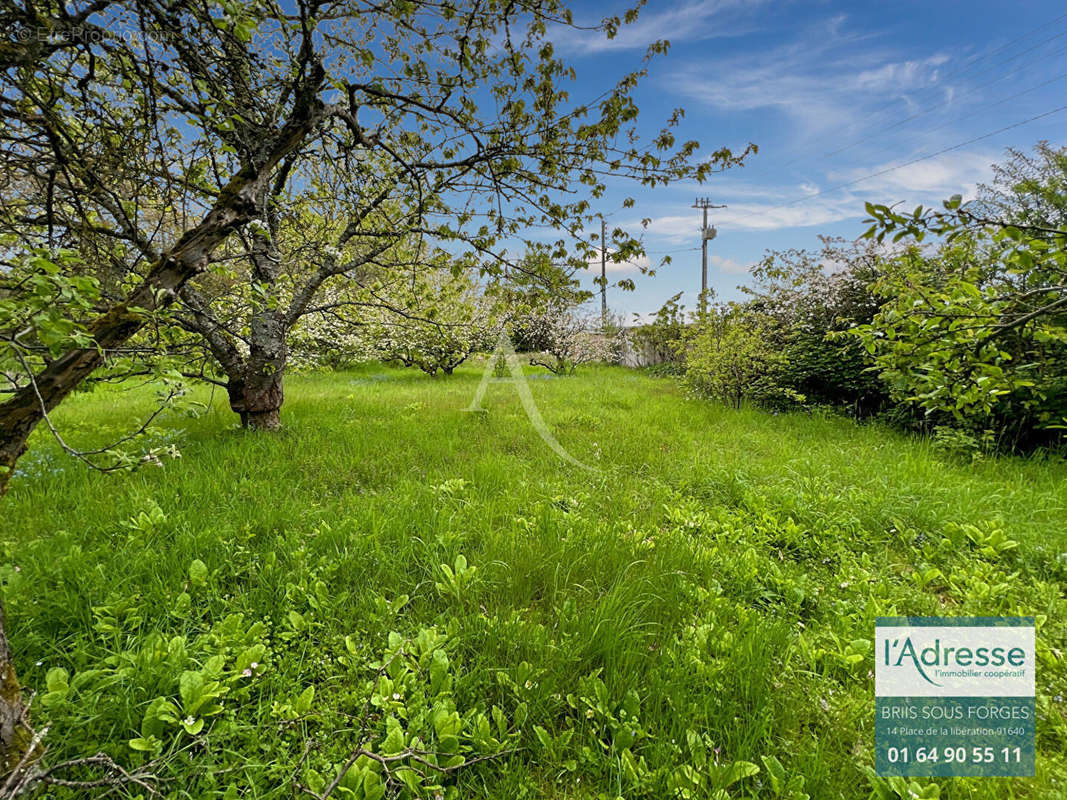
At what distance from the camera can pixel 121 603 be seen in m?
1.91

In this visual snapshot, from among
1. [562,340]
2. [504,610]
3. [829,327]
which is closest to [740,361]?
[829,327]

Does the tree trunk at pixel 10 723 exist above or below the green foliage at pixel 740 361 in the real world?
below

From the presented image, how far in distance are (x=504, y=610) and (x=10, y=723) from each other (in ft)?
Result: 5.50

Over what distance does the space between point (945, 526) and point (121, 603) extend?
524cm

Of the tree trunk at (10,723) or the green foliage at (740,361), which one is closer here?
the tree trunk at (10,723)

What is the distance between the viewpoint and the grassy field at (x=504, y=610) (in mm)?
1447

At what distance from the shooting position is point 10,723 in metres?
1.14

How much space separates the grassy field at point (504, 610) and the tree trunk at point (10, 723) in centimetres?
22

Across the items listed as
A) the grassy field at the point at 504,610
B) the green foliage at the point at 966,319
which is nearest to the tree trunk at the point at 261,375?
the grassy field at the point at 504,610

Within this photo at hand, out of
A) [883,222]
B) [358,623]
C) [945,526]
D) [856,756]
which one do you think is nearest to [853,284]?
[945,526]

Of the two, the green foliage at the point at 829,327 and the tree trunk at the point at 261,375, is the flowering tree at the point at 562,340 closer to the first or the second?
the green foliage at the point at 829,327

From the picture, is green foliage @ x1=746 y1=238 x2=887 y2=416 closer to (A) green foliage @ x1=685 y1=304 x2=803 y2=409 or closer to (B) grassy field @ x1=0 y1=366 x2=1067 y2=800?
(A) green foliage @ x1=685 y1=304 x2=803 y2=409

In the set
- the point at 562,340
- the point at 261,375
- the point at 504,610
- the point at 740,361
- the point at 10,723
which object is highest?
the point at 562,340

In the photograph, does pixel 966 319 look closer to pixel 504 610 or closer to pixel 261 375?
pixel 504 610
